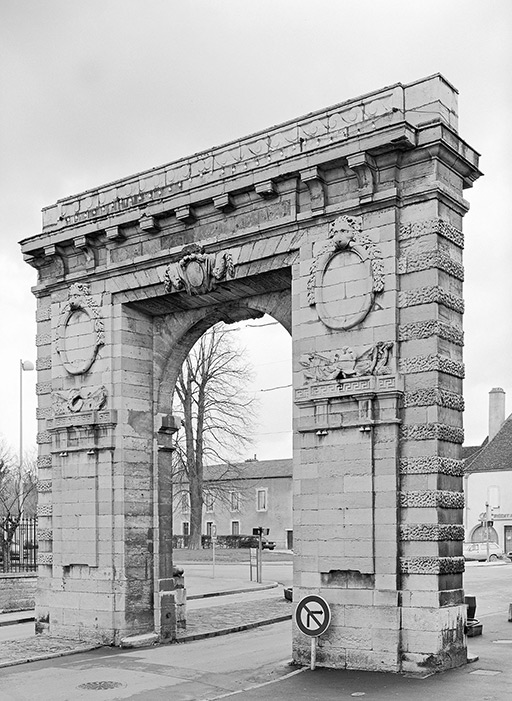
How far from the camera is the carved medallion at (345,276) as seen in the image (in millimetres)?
13773

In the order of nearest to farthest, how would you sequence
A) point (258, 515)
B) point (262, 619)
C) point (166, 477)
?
point (166, 477)
point (262, 619)
point (258, 515)

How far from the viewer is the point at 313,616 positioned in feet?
43.4

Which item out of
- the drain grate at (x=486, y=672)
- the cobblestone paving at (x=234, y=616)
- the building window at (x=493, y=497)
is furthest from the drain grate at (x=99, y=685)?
the building window at (x=493, y=497)

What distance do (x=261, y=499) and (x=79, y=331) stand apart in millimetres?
52060

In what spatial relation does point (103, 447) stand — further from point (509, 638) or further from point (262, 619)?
point (509, 638)

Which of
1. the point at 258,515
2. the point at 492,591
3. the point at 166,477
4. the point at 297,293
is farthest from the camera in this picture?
the point at 258,515

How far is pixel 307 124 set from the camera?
14.9 m

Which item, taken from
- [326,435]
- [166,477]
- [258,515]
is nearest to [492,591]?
[166,477]

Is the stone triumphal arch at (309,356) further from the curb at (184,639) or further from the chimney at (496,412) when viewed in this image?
the chimney at (496,412)

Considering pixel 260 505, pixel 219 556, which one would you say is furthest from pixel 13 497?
pixel 219 556

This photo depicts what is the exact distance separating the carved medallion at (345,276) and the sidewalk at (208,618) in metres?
7.01

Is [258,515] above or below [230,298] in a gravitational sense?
Answer: below

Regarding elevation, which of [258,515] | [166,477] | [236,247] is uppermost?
[236,247]

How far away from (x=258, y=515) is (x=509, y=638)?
51.7 m
